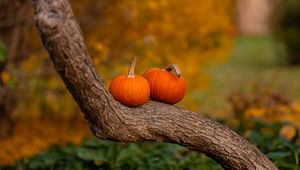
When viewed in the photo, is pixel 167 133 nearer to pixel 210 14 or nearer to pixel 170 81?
pixel 170 81

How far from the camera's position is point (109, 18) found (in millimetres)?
6434

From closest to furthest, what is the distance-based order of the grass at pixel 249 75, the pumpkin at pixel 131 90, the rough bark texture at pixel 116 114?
the rough bark texture at pixel 116 114
the pumpkin at pixel 131 90
the grass at pixel 249 75

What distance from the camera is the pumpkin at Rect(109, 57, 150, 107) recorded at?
2595 millimetres

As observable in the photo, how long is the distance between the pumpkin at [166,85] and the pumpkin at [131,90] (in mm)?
63

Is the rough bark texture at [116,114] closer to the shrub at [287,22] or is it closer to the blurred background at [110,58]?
the blurred background at [110,58]

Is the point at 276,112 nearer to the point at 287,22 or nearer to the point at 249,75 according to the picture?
the point at 249,75

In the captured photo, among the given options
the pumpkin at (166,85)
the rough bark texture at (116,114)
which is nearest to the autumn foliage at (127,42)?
the pumpkin at (166,85)

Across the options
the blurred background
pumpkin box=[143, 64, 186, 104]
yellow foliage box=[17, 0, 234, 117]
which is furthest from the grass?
pumpkin box=[143, 64, 186, 104]

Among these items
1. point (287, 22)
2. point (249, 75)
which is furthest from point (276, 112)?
point (287, 22)

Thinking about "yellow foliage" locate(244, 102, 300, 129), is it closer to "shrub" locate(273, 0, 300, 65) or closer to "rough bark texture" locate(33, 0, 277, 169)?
"rough bark texture" locate(33, 0, 277, 169)

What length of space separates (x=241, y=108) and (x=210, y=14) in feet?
3.26

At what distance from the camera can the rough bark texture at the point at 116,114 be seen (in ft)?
6.99

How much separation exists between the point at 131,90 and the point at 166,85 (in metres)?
0.22

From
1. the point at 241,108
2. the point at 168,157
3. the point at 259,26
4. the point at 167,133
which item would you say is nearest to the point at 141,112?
the point at 167,133
